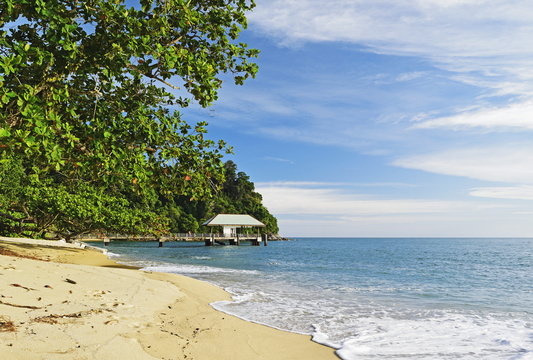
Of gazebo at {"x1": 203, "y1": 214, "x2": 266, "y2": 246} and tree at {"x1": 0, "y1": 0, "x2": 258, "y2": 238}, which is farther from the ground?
tree at {"x1": 0, "y1": 0, "x2": 258, "y2": 238}

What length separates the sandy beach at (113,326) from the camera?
17.0 feet

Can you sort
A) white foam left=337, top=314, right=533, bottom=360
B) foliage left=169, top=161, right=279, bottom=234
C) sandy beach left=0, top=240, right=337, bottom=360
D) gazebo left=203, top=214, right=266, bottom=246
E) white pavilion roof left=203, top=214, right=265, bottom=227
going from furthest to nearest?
foliage left=169, top=161, right=279, bottom=234 → gazebo left=203, top=214, right=266, bottom=246 → white pavilion roof left=203, top=214, right=265, bottom=227 → white foam left=337, top=314, right=533, bottom=360 → sandy beach left=0, top=240, right=337, bottom=360

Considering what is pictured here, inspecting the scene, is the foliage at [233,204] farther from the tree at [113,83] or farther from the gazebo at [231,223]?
the tree at [113,83]

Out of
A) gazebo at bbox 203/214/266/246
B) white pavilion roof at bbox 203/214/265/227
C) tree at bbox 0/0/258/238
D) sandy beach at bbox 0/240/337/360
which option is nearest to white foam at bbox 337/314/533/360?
sandy beach at bbox 0/240/337/360

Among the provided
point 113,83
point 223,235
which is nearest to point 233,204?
point 223,235

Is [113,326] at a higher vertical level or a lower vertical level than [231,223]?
lower

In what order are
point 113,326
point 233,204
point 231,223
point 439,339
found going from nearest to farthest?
point 113,326, point 439,339, point 231,223, point 233,204

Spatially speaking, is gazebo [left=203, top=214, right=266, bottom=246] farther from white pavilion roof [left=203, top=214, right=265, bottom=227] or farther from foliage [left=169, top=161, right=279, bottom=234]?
foliage [left=169, top=161, right=279, bottom=234]

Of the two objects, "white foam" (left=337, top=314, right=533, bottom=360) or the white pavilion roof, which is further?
the white pavilion roof

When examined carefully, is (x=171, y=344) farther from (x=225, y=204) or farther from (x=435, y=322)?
(x=225, y=204)

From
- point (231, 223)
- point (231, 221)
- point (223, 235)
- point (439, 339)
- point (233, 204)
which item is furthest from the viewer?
point (233, 204)

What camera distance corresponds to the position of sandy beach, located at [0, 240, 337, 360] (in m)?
5.18

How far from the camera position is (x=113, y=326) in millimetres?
6508

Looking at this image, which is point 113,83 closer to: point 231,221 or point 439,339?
point 439,339
